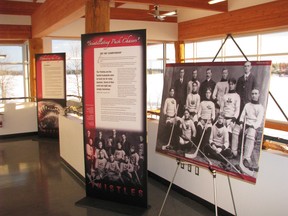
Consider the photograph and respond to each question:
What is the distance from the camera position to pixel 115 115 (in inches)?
154

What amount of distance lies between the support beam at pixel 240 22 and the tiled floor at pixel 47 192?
535 cm

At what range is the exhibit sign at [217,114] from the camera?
260 centimetres

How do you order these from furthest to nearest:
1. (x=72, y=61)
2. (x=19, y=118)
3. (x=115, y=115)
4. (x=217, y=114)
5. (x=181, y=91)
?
(x=72, y=61) → (x=19, y=118) → (x=115, y=115) → (x=181, y=91) → (x=217, y=114)

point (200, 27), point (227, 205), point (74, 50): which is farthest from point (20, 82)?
point (227, 205)

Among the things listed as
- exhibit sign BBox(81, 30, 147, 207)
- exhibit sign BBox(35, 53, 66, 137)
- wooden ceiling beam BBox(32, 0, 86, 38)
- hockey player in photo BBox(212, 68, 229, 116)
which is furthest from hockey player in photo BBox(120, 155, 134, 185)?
exhibit sign BBox(35, 53, 66, 137)

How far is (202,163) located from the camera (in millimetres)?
2961

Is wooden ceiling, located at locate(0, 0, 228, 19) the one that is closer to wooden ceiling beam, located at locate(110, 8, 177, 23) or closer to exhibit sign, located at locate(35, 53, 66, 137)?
wooden ceiling beam, located at locate(110, 8, 177, 23)

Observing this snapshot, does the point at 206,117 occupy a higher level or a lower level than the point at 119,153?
higher

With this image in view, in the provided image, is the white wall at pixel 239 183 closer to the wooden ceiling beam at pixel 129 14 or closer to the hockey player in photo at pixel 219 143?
the hockey player in photo at pixel 219 143

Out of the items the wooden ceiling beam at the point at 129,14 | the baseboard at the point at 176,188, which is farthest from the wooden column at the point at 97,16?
the wooden ceiling beam at the point at 129,14

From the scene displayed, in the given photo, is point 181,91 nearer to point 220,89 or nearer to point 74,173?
point 220,89

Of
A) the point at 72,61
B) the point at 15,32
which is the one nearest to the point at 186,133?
the point at 15,32

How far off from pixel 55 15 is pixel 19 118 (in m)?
3.15

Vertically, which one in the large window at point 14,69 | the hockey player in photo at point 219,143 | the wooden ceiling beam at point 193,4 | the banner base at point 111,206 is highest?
the wooden ceiling beam at point 193,4
